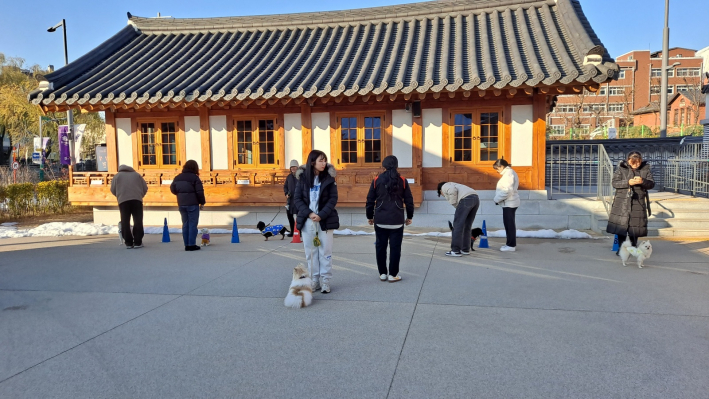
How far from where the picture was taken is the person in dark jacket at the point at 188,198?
917cm

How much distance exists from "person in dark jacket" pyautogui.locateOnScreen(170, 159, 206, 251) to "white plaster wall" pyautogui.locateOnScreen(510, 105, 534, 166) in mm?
7342

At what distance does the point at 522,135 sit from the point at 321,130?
5014 mm

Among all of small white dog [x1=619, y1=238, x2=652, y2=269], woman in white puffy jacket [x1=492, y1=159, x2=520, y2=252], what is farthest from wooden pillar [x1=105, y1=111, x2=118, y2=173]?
small white dog [x1=619, y1=238, x2=652, y2=269]

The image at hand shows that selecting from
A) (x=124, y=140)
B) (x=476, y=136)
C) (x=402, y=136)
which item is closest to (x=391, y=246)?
(x=402, y=136)

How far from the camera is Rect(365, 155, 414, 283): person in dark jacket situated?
6.36 metres

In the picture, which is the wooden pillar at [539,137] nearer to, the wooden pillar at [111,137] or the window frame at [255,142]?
the window frame at [255,142]

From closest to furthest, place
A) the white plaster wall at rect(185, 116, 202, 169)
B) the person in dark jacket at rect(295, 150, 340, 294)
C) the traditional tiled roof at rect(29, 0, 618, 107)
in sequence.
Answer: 1. the person in dark jacket at rect(295, 150, 340, 294)
2. the traditional tiled roof at rect(29, 0, 618, 107)
3. the white plaster wall at rect(185, 116, 202, 169)

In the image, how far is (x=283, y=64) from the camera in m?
13.1

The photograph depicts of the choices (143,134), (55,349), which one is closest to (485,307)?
(55,349)

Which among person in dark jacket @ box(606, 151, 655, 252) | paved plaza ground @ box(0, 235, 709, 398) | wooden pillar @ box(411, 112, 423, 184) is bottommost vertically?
paved plaza ground @ box(0, 235, 709, 398)

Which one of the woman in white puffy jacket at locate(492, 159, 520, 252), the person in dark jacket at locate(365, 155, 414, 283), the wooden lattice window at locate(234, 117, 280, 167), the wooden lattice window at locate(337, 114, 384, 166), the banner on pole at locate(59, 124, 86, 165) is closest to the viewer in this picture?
the person in dark jacket at locate(365, 155, 414, 283)

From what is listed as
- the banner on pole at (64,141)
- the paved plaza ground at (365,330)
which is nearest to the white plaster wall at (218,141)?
the paved plaza ground at (365,330)

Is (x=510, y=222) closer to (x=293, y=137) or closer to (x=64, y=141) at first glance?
(x=293, y=137)

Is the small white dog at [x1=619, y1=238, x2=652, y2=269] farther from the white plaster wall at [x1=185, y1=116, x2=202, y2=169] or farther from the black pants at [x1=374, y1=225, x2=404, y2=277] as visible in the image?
the white plaster wall at [x1=185, y1=116, x2=202, y2=169]
